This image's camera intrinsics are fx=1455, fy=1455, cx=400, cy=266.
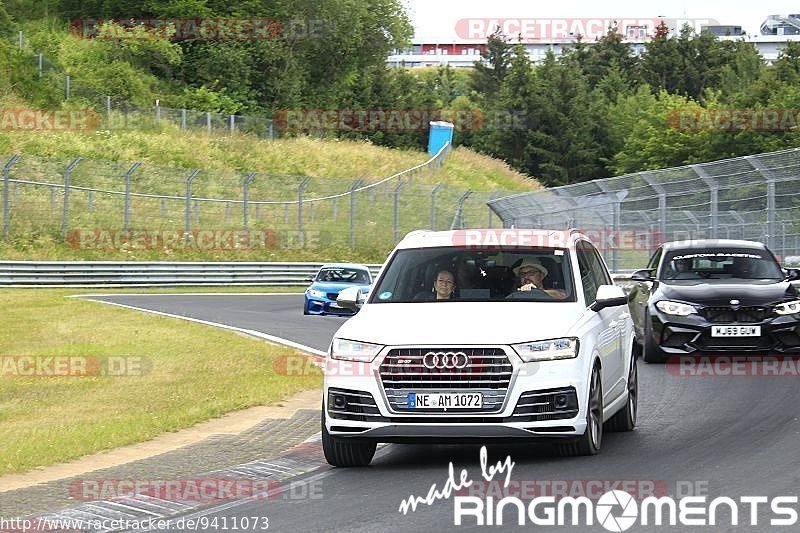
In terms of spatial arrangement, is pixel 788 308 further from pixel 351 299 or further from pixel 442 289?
pixel 351 299

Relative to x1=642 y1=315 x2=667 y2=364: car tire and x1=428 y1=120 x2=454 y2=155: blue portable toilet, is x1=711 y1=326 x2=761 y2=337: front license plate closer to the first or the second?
x1=642 y1=315 x2=667 y2=364: car tire

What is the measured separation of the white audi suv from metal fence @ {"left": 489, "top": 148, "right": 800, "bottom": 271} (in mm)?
16243

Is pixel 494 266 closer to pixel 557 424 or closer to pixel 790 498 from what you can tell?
pixel 557 424

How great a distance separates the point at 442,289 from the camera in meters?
10.9

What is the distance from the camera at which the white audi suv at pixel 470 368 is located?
963 cm

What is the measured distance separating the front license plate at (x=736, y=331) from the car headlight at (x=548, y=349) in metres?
7.48

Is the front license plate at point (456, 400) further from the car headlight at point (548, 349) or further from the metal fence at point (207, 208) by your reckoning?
the metal fence at point (207, 208)

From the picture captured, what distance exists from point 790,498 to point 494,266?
335 centimetres

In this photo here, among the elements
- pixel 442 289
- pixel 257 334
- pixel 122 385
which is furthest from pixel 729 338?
pixel 257 334

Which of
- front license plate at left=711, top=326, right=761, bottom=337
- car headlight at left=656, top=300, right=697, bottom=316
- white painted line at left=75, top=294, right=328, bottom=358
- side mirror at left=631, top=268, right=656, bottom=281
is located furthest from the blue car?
front license plate at left=711, top=326, right=761, bottom=337

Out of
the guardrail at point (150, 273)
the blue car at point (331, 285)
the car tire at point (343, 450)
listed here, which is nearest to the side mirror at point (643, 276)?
the car tire at point (343, 450)

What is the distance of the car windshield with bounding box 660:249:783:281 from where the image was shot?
1814 centimetres

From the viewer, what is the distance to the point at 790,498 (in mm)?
8422

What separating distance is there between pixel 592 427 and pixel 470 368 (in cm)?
111
